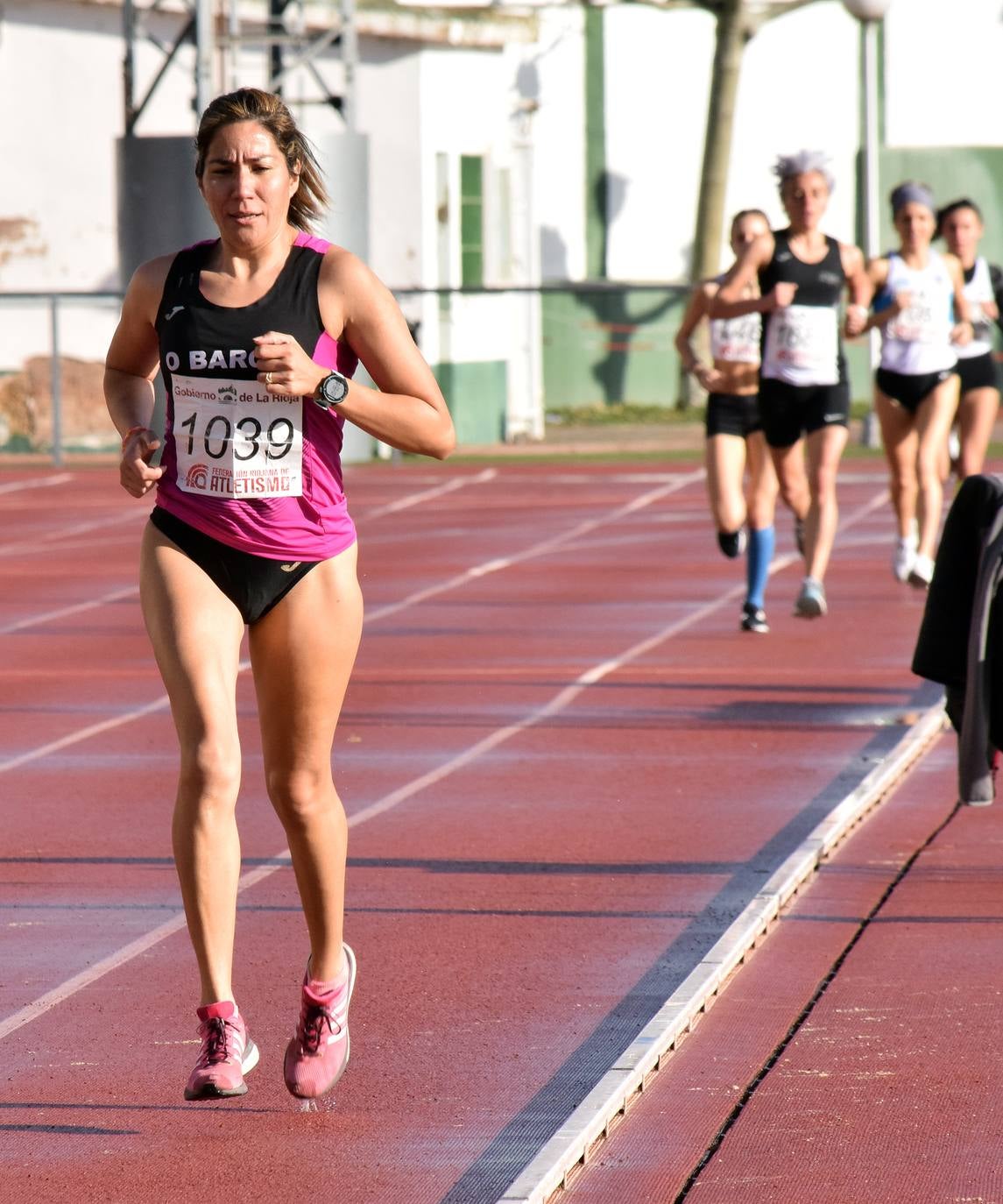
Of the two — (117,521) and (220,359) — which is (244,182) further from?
(117,521)

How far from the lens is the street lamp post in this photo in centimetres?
2628

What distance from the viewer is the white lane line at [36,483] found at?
24.4 m

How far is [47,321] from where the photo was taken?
92.7 ft

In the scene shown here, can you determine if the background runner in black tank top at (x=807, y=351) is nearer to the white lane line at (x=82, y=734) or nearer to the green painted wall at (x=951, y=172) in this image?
the white lane line at (x=82, y=734)

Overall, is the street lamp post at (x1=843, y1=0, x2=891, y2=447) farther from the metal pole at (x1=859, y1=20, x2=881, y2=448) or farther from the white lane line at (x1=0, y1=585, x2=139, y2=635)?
the white lane line at (x1=0, y1=585, x2=139, y2=635)

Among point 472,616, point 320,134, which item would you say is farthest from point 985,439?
point 320,134

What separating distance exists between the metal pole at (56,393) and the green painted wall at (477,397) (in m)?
4.63

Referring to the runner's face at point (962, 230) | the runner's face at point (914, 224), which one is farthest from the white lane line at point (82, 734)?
the runner's face at point (962, 230)

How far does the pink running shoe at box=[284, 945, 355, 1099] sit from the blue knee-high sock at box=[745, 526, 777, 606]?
7882 mm

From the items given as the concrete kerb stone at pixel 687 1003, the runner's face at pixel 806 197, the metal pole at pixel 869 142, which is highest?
the metal pole at pixel 869 142

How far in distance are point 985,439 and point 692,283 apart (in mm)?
20726

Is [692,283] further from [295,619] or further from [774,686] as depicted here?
[295,619]

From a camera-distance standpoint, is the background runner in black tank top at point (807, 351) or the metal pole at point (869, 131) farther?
the metal pole at point (869, 131)

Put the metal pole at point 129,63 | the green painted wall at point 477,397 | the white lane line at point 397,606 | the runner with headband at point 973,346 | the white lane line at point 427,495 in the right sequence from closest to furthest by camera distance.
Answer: the white lane line at point 397,606, the runner with headband at point 973,346, the white lane line at point 427,495, the metal pole at point 129,63, the green painted wall at point 477,397
